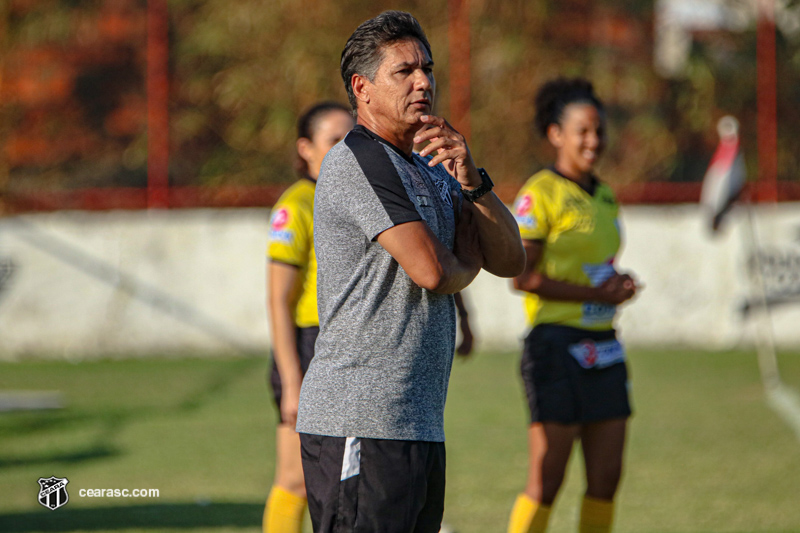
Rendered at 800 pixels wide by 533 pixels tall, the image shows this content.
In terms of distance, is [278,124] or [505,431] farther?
[278,124]

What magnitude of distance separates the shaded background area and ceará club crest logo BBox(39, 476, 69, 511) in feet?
26.3

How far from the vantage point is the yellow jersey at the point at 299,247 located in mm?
4039

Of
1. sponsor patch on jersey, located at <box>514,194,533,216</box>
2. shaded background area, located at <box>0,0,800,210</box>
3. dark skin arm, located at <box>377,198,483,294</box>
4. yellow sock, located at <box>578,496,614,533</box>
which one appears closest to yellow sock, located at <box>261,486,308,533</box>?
yellow sock, located at <box>578,496,614,533</box>

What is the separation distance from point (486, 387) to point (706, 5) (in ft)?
28.6

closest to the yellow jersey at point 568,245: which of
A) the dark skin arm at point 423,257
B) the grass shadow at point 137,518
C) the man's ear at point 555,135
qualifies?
the man's ear at point 555,135

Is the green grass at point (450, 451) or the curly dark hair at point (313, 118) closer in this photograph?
the curly dark hair at point (313, 118)

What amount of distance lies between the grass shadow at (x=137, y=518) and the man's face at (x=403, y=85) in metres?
3.10

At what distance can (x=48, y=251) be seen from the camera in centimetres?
1155

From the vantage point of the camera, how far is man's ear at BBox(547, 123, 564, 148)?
434 centimetres

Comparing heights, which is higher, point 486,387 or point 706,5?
point 706,5

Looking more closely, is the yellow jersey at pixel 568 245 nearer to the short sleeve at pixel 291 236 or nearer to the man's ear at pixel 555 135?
the man's ear at pixel 555 135

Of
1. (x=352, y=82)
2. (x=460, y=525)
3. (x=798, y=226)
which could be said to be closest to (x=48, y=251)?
(x=460, y=525)

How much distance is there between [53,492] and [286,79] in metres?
10.1

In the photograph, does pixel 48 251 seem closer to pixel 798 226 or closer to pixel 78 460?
pixel 78 460
